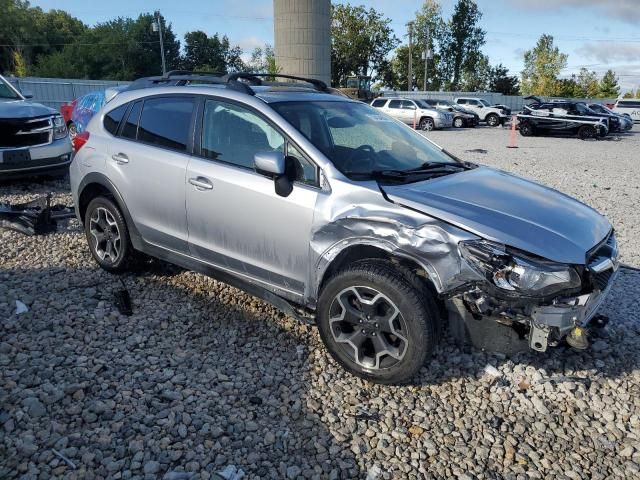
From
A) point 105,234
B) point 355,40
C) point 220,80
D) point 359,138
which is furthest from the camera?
point 355,40

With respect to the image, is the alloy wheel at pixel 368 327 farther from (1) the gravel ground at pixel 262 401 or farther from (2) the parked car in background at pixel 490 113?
(2) the parked car in background at pixel 490 113

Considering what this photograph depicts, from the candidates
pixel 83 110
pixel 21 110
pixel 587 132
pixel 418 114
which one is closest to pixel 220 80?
pixel 21 110

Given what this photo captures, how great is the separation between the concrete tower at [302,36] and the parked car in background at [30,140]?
24.3m

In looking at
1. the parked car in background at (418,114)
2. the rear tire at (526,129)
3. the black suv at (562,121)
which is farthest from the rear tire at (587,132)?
the parked car in background at (418,114)

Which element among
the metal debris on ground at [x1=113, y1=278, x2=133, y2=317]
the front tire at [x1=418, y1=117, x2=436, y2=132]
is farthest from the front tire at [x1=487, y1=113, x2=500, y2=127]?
the metal debris on ground at [x1=113, y1=278, x2=133, y2=317]

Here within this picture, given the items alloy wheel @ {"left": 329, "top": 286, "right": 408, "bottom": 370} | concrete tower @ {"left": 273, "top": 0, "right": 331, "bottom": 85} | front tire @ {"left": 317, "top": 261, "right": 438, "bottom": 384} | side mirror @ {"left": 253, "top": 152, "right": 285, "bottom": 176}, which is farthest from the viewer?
concrete tower @ {"left": 273, "top": 0, "right": 331, "bottom": 85}

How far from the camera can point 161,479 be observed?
2.53 metres

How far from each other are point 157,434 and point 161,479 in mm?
340

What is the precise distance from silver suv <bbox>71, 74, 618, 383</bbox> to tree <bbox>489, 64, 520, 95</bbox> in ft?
246

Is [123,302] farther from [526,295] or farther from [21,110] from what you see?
[21,110]

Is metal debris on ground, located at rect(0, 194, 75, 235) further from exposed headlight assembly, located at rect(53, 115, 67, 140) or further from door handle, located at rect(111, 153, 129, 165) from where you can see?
door handle, located at rect(111, 153, 129, 165)

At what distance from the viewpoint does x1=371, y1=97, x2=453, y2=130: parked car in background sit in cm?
2697

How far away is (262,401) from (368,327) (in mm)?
779

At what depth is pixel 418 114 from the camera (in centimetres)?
2720
